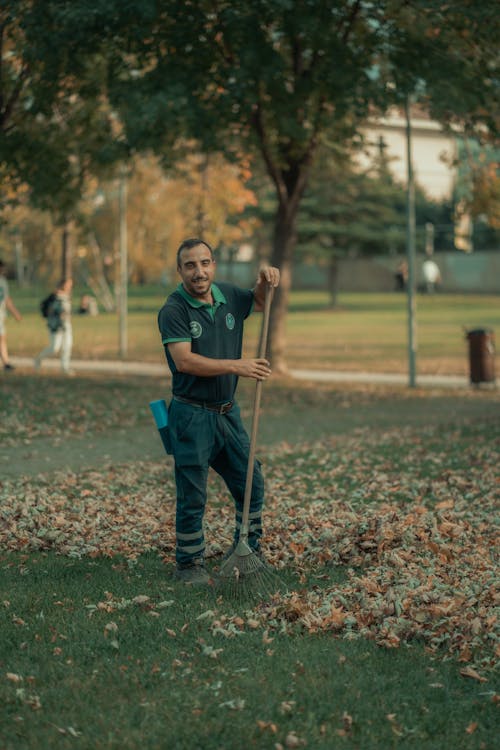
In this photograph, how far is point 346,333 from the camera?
37000mm

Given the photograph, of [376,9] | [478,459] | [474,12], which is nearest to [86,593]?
[478,459]

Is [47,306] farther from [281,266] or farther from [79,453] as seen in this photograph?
[79,453]

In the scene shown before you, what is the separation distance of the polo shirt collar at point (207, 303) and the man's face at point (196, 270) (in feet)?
0.10

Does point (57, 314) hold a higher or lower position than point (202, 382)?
higher

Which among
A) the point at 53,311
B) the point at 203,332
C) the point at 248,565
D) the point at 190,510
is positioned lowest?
the point at 248,565

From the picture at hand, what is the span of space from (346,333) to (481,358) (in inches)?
669

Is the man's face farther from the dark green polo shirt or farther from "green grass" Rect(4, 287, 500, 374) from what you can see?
"green grass" Rect(4, 287, 500, 374)

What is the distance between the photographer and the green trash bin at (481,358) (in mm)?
20016

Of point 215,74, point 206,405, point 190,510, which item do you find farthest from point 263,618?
point 215,74

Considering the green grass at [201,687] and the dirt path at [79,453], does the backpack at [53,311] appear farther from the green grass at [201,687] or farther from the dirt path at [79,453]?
the green grass at [201,687]

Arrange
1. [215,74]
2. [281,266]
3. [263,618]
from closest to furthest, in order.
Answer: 1. [263,618]
2. [215,74]
3. [281,266]

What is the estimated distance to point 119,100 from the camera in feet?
54.9

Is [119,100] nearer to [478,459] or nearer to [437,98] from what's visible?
[437,98]

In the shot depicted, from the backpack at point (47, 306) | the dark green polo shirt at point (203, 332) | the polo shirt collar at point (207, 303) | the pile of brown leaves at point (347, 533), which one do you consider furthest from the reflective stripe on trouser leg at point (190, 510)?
the backpack at point (47, 306)
